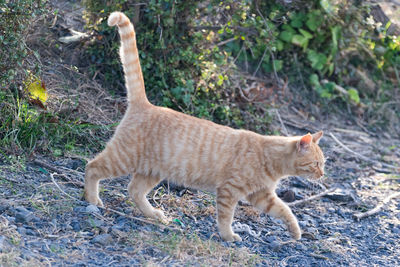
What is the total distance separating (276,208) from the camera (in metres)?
4.76

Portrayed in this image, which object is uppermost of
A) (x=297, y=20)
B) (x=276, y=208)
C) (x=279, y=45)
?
(x=297, y=20)

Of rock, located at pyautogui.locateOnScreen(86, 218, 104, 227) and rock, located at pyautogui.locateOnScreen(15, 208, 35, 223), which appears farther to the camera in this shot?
rock, located at pyautogui.locateOnScreen(86, 218, 104, 227)

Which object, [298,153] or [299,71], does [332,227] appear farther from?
[299,71]

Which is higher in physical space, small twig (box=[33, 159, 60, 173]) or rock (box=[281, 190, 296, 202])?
small twig (box=[33, 159, 60, 173])

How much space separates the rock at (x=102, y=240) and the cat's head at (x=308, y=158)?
1819mm

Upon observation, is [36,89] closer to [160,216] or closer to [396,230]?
[160,216]

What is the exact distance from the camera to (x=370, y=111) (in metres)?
9.19

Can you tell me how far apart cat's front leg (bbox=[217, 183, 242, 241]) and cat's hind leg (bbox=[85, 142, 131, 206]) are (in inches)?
34.8

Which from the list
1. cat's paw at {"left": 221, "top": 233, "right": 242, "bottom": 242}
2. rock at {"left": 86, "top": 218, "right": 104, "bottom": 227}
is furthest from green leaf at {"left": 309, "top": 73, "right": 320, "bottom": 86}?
rock at {"left": 86, "top": 218, "right": 104, "bottom": 227}

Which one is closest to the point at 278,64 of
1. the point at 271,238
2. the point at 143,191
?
the point at 271,238

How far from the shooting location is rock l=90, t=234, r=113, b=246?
154 inches

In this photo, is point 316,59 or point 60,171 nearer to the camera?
point 60,171

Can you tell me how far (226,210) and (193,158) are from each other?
58cm

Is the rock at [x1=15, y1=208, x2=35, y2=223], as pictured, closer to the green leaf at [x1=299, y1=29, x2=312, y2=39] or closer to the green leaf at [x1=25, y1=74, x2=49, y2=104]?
the green leaf at [x1=25, y1=74, x2=49, y2=104]
